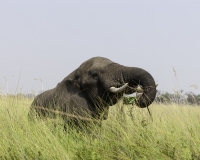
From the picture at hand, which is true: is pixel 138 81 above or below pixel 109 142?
above

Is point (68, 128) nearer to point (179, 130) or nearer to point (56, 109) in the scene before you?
point (56, 109)

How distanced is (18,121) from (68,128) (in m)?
0.82

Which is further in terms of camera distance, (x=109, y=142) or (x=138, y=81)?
(x=138, y=81)

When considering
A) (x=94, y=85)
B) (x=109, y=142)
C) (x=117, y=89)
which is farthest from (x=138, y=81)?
(x=109, y=142)

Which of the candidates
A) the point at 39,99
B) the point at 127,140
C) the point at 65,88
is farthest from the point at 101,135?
the point at 39,99

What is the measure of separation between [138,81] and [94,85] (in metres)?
0.79

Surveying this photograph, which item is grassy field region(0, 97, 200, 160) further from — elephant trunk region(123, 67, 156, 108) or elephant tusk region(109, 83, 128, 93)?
elephant tusk region(109, 83, 128, 93)

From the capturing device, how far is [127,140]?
15.1 ft

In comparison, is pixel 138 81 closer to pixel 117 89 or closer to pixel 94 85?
pixel 117 89

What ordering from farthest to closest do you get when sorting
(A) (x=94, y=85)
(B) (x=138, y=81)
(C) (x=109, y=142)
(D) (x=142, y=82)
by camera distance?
(A) (x=94, y=85) < (B) (x=138, y=81) < (D) (x=142, y=82) < (C) (x=109, y=142)

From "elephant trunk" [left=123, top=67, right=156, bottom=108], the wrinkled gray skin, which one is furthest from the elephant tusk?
"elephant trunk" [left=123, top=67, right=156, bottom=108]

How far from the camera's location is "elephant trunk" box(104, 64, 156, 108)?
5.78 m

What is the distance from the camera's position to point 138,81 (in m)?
6.25

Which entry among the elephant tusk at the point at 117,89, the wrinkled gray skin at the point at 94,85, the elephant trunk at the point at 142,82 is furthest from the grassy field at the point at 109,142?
the wrinkled gray skin at the point at 94,85
